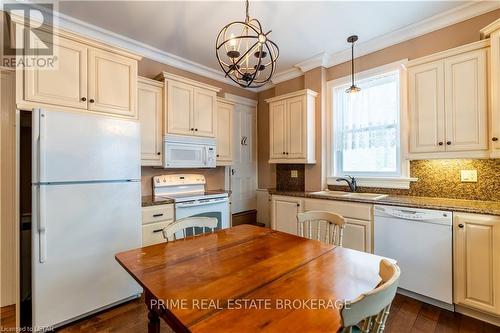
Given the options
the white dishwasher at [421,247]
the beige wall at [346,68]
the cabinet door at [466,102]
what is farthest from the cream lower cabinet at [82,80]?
the cabinet door at [466,102]

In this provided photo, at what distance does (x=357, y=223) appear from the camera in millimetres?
2504

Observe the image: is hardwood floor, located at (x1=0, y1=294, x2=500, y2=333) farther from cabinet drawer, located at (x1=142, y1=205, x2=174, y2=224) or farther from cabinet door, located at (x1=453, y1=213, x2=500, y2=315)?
cabinet drawer, located at (x1=142, y1=205, x2=174, y2=224)

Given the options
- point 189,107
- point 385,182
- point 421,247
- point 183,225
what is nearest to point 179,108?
point 189,107

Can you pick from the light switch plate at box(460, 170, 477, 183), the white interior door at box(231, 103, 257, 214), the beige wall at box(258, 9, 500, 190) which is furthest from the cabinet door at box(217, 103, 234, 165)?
the light switch plate at box(460, 170, 477, 183)

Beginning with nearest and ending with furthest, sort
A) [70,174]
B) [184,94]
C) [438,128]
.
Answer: [70,174] < [438,128] < [184,94]

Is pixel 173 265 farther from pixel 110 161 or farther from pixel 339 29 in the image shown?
pixel 339 29

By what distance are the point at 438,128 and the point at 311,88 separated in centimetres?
167

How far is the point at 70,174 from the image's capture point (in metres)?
1.85

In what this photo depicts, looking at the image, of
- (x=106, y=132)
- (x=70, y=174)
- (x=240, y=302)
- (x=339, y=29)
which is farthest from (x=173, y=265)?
(x=339, y=29)

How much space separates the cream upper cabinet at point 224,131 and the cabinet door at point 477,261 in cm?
277

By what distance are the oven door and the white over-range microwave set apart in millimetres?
544

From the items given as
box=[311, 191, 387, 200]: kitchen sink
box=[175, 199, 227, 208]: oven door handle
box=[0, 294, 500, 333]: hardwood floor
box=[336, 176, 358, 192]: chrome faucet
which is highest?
box=[336, 176, 358, 192]: chrome faucet

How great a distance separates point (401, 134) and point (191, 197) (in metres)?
2.57

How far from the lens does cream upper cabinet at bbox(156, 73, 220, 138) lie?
2.92 meters
